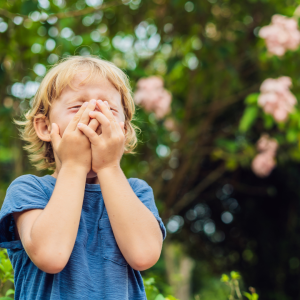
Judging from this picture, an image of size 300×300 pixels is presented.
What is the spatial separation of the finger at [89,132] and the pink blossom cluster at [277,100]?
7.37 ft

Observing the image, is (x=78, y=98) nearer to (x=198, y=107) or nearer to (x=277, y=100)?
(x=277, y=100)

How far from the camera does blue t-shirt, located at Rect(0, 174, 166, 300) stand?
95 centimetres

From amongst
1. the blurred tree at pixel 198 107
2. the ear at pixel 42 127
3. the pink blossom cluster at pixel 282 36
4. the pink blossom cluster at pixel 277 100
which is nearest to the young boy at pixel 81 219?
the ear at pixel 42 127

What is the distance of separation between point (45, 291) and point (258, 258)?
5037 mm

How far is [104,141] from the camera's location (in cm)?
104

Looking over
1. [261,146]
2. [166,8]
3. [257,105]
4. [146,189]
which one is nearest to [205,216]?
[261,146]

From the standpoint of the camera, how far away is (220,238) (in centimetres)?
571

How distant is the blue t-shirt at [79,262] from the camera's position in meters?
0.95

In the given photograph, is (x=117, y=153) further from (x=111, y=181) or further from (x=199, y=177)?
(x=199, y=177)

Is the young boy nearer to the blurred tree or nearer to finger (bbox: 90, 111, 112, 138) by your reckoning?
finger (bbox: 90, 111, 112, 138)

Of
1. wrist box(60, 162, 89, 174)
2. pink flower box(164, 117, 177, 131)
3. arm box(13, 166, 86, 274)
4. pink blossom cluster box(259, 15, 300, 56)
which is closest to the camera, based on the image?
arm box(13, 166, 86, 274)

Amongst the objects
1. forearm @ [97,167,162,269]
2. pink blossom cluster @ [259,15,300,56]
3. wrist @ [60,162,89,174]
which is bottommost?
pink blossom cluster @ [259,15,300,56]

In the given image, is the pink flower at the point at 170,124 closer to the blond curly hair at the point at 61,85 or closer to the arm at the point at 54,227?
the blond curly hair at the point at 61,85

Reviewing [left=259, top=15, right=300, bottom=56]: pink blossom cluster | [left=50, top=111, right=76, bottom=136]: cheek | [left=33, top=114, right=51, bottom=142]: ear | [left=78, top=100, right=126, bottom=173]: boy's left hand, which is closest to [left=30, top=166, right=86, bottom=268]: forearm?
[left=78, top=100, right=126, bottom=173]: boy's left hand
